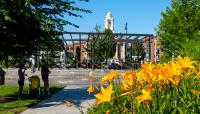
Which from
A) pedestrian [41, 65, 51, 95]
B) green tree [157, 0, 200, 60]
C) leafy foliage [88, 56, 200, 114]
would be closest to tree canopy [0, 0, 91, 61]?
pedestrian [41, 65, 51, 95]

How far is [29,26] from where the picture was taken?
18.2 m

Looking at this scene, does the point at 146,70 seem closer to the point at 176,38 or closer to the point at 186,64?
the point at 186,64

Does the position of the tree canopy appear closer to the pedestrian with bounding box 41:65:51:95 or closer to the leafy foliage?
the pedestrian with bounding box 41:65:51:95

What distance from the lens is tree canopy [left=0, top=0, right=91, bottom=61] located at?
17.2 meters

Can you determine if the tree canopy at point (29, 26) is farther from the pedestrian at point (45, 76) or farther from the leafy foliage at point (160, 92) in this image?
the leafy foliage at point (160, 92)

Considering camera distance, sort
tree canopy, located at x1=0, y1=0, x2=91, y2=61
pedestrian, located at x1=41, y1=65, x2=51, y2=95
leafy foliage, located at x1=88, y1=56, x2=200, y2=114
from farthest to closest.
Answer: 1. pedestrian, located at x1=41, y1=65, x2=51, y2=95
2. tree canopy, located at x1=0, y1=0, x2=91, y2=61
3. leafy foliage, located at x1=88, y1=56, x2=200, y2=114

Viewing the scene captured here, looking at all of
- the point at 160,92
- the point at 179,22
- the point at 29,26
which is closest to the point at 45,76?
the point at 29,26

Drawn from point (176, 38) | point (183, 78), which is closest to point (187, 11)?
point (176, 38)

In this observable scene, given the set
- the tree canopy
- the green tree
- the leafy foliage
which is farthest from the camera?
the green tree

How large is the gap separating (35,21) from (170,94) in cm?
1335

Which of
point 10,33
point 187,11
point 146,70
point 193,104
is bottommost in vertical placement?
point 193,104

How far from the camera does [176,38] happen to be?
35.2m

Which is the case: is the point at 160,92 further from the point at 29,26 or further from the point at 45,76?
the point at 45,76

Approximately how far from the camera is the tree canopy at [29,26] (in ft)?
56.5
